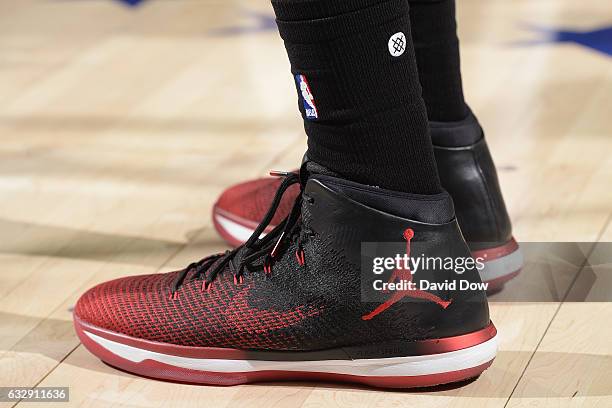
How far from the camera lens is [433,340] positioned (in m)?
1.06

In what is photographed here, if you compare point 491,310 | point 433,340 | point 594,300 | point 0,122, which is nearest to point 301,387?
point 433,340

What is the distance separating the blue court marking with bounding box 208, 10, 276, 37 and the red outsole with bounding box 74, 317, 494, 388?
1.36 metres

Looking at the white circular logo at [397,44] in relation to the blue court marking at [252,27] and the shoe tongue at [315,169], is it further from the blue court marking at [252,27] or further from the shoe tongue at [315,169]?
the blue court marking at [252,27]

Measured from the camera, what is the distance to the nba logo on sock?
103 centimetres

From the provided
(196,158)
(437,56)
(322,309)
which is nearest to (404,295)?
(322,309)

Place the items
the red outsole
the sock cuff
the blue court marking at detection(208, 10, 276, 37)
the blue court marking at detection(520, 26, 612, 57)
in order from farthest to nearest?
1. the blue court marking at detection(208, 10, 276, 37)
2. the blue court marking at detection(520, 26, 612, 57)
3. the red outsole
4. the sock cuff

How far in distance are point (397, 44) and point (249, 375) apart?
38cm

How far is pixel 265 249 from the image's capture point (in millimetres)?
1122

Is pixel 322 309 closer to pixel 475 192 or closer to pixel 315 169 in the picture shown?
pixel 315 169

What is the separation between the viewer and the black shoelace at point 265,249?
3.63 ft

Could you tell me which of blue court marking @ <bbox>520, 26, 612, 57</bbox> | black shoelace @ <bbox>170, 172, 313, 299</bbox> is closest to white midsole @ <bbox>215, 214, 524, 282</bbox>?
black shoelace @ <bbox>170, 172, 313, 299</bbox>

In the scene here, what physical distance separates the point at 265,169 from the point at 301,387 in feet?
2.22

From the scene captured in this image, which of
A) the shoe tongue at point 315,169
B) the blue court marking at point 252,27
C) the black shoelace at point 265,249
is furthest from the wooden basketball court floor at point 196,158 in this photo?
the shoe tongue at point 315,169

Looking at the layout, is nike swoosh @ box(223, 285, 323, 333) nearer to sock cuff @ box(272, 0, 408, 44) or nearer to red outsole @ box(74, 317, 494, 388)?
red outsole @ box(74, 317, 494, 388)
